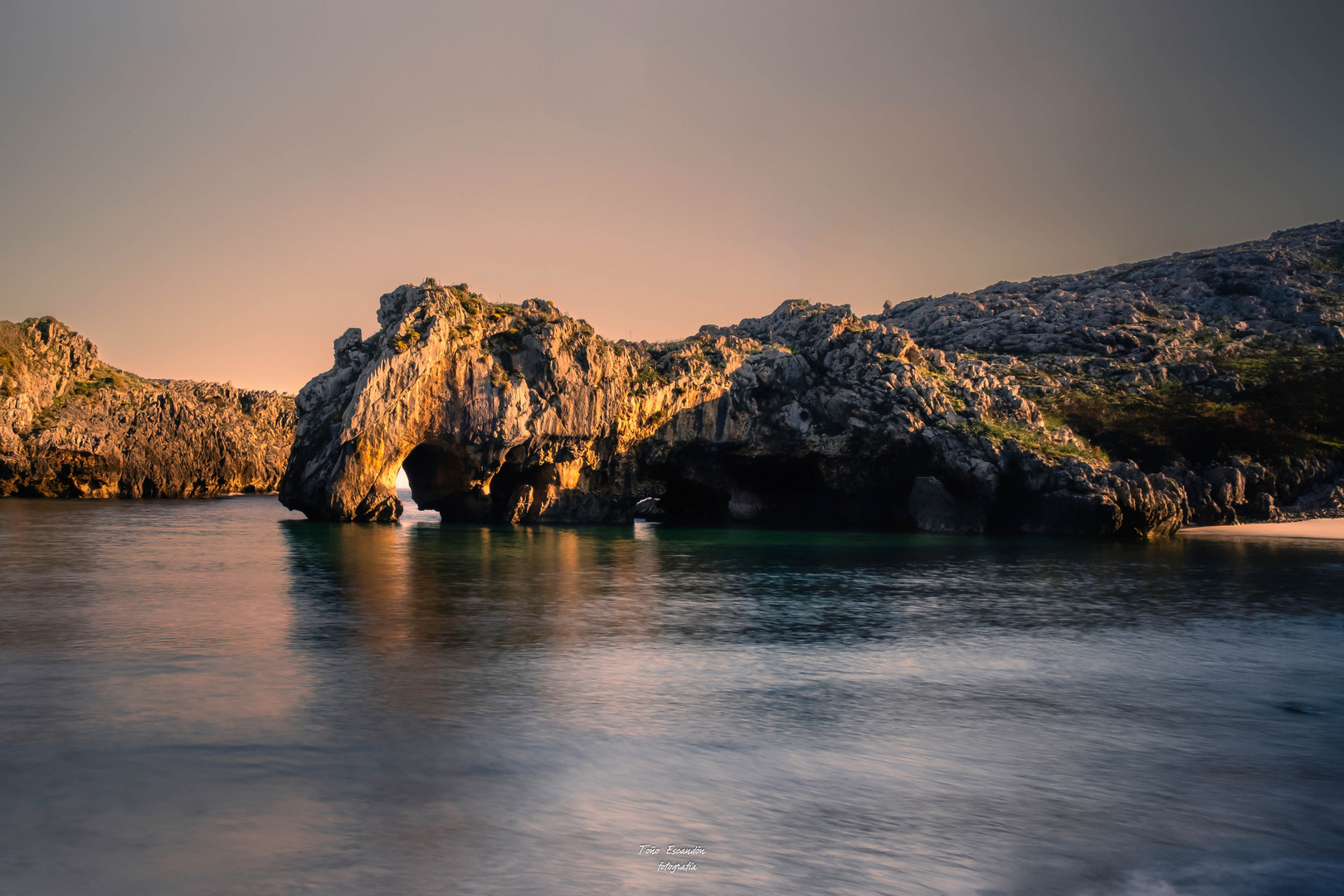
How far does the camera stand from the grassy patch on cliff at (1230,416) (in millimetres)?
73688

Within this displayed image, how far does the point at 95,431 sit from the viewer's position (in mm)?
109000

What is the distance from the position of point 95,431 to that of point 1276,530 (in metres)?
127

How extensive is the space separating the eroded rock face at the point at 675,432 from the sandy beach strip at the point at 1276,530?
10.3 feet

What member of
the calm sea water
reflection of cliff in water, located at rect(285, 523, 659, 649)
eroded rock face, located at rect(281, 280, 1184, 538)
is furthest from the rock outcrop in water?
A: the calm sea water

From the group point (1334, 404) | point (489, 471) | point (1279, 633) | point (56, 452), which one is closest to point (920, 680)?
point (1279, 633)

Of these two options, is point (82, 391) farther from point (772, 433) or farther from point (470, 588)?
point (470, 588)

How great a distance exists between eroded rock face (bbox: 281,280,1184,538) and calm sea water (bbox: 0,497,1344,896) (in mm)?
31270

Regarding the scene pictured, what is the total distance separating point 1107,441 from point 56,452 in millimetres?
117397

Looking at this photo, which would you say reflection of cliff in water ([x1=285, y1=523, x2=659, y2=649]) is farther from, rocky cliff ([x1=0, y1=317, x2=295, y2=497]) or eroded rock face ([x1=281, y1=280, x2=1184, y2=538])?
rocky cliff ([x1=0, y1=317, x2=295, y2=497])

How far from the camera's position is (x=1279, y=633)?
24188 millimetres

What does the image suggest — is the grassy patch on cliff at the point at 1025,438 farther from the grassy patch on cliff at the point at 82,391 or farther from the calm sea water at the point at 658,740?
the grassy patch on cliff at the point at 82,391

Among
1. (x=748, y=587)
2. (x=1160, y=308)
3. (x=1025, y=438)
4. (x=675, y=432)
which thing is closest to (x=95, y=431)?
(x=675, y=432)

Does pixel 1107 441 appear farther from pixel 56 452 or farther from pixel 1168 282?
pixel 56 452

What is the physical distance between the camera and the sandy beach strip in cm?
6067
